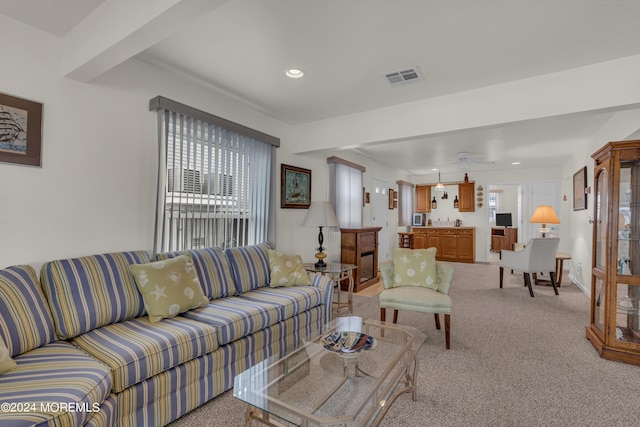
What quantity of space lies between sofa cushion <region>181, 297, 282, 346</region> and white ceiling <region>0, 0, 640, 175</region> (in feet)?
5.78

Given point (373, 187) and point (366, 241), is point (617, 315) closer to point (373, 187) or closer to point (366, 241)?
point (366, 241)

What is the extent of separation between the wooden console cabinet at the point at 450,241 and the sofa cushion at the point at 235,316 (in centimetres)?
665

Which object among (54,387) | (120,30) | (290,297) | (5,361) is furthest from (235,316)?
(120,30)

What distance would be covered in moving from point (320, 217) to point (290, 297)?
4.37 feet

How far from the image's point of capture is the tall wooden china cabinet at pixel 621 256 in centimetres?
257

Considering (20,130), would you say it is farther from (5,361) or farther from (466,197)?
(466,197)

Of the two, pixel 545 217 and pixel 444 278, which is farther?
pixel 545 217

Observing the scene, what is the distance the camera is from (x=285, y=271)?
122 inches

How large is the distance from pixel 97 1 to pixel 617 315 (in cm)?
440

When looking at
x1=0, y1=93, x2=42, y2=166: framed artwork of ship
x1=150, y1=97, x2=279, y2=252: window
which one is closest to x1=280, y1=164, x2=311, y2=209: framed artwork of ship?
x1=150, y1=97, x2=279, y2=252: window

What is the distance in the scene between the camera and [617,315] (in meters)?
2.62

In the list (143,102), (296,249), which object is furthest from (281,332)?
(143,102)

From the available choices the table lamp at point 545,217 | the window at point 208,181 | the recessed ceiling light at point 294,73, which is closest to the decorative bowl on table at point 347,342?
the window at point 208,181

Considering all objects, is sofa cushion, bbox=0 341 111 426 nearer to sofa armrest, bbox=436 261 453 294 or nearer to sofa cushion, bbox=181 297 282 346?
sofa cushion, bbox=181 297 282 346
